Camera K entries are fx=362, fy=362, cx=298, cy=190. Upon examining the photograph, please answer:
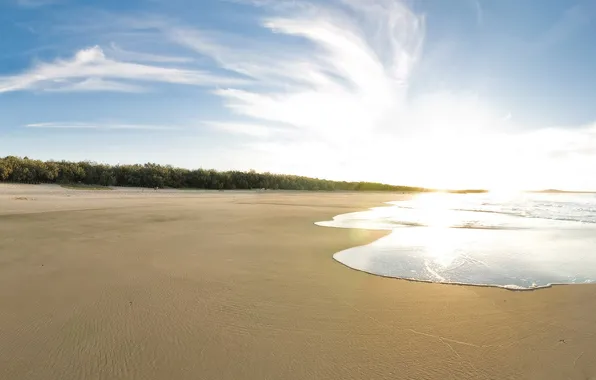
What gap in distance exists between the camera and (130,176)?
1433 inches

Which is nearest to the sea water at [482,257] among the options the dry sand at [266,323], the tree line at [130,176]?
the dry sand at [266,323]

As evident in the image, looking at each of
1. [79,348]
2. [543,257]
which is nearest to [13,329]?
[79,348]

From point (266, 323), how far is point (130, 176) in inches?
1460

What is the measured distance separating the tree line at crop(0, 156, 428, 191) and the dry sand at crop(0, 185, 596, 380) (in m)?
28.8

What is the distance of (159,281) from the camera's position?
461 centimetres

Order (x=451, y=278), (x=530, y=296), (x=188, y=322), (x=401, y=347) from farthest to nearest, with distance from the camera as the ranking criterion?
(x=451, y=278), (x=530, y=296), (x=188, y=322), (x=401, y=347)

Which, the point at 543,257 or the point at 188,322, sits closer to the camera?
the point at 188,322

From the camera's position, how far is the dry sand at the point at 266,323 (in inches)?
102

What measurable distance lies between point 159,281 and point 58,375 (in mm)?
2153

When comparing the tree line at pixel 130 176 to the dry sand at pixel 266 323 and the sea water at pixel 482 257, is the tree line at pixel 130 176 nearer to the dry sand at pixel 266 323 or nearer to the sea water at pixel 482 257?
the dry sand at pixel 266 323

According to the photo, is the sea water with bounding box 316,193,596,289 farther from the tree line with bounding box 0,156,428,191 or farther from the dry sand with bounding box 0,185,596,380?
the tree line with bounding box 0,156,428,191

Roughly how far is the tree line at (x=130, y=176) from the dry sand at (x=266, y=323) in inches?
1135

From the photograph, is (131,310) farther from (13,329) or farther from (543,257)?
(543,257)

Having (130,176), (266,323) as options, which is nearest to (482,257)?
(266,323)
